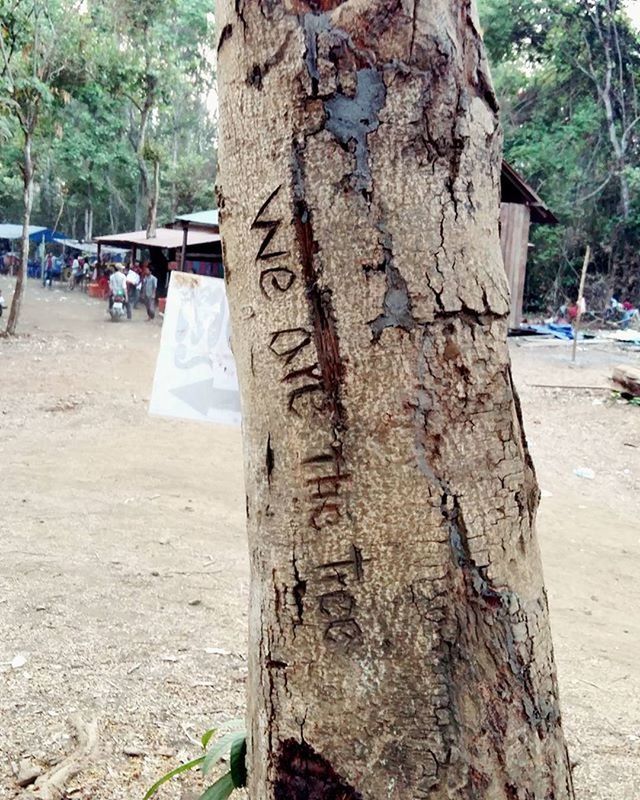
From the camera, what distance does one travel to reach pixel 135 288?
22281mm

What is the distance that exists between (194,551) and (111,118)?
21581mm

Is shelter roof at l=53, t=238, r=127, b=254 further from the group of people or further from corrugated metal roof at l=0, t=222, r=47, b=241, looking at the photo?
the group of people

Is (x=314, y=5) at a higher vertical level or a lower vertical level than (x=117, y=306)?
higher

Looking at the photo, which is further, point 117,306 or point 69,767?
point 117,306

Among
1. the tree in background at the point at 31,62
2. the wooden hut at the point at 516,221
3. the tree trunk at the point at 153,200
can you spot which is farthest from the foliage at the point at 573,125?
the tree in background at the point at 31,62

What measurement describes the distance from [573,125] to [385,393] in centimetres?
2328

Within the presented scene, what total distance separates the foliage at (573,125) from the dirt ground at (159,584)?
47.0ft

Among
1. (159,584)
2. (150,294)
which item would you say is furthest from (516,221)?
(159,584)

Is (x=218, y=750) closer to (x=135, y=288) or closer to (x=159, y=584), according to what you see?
(x=159, y=584)

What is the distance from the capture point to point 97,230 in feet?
133

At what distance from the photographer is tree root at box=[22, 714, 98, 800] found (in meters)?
1.92

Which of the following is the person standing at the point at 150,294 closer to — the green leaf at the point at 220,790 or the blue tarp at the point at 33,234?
the blue tarp at the point at 33,234

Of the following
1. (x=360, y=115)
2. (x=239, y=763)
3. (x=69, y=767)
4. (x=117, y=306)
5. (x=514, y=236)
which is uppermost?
(x=514, y=236)

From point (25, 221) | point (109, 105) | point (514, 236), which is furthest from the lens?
point (109, 105)
